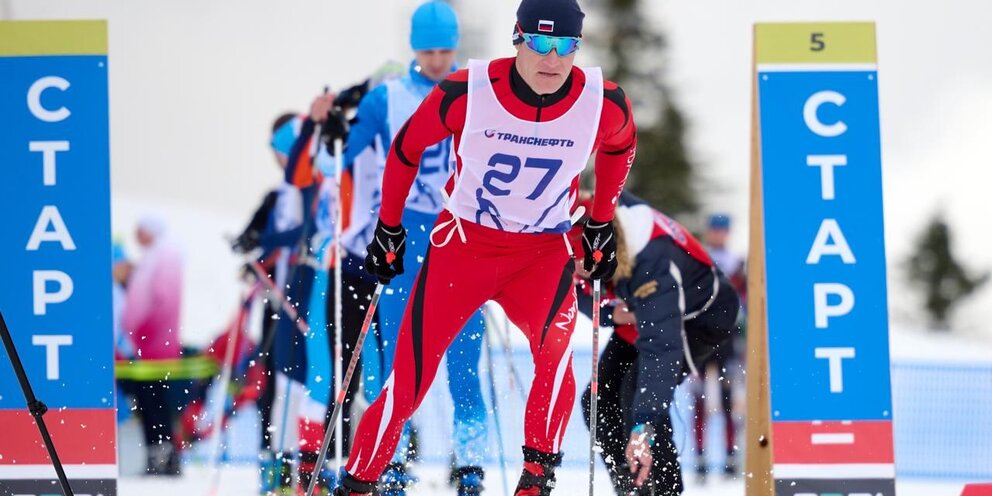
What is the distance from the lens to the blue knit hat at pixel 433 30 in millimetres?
5934

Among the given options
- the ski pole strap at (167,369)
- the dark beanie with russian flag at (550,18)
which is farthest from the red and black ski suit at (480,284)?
the ski pole strap at (167,369)

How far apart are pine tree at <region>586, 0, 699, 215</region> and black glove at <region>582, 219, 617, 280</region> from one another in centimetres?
3236

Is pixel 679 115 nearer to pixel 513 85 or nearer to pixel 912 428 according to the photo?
pixel 912 428

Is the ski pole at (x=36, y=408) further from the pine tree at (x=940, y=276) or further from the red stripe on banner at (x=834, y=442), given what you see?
the pine tree at (x=940, y=276)

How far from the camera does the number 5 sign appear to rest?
18.1 ft

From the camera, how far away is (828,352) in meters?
5.53

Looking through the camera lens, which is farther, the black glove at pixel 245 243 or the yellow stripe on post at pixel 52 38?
the black glove at pixel 245 243

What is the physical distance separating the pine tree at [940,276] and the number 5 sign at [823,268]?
5535cm

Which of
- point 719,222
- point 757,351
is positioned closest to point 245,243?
point 757,351

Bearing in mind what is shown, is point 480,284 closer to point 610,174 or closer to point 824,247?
point 610,174

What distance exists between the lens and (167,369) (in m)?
10.1

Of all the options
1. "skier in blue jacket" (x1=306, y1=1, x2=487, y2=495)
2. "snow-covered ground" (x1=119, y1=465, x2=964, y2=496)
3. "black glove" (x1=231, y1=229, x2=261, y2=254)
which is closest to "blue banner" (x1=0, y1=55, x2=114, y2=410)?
"skier in blue jacket" (x1=306, y1=1, x2=487, y2=495)

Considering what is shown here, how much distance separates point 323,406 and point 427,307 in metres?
1.60

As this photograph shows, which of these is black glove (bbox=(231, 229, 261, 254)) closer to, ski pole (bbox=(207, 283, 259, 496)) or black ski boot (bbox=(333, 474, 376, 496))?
ski pole (bbox=(207, 283, 259, 496))
